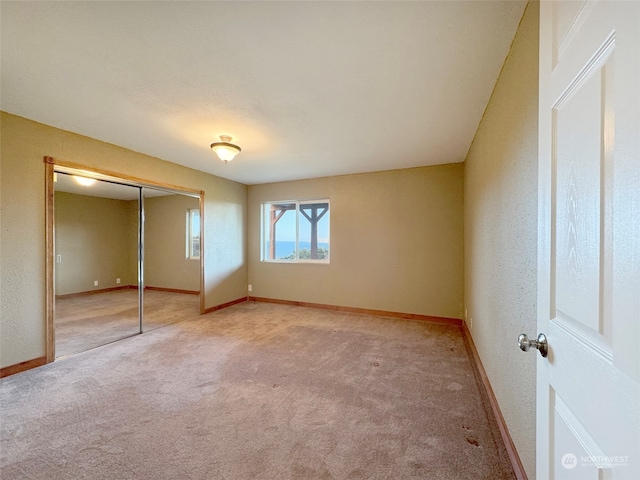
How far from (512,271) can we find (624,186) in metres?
1.23

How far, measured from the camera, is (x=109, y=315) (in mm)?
3932

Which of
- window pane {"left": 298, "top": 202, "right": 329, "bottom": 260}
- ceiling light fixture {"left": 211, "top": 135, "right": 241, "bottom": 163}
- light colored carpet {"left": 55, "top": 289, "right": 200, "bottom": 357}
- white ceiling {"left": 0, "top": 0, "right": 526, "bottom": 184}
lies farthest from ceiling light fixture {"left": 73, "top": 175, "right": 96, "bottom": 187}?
window pane {"left": 298, "top": 202, "right": 329, "bottom": 260}

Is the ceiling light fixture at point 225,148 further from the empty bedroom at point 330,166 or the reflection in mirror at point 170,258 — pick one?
the reflection in mirror at point 170,258

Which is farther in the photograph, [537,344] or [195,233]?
[195,233]

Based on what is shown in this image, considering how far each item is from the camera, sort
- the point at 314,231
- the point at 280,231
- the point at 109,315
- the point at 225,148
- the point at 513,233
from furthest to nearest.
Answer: the point at 280,231, the point at 314,231, the point at 109,315, the point at 225,148, the point at 513,233

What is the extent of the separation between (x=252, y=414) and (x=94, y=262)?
10.6 feet

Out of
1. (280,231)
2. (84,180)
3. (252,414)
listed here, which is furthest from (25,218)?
(280,231)

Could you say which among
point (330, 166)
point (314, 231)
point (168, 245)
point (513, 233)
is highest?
point (330, 166)

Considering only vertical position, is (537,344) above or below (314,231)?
below

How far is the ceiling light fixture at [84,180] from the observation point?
301 centimetres

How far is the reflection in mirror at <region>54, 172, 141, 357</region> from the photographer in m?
3.00

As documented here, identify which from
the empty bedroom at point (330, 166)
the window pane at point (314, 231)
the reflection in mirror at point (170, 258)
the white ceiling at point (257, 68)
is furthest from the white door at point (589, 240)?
the reflection in mirror at point (170, 258)

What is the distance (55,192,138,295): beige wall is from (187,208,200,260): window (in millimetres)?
873

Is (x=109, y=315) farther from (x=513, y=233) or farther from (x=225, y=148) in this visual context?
(x=513, y=233)
